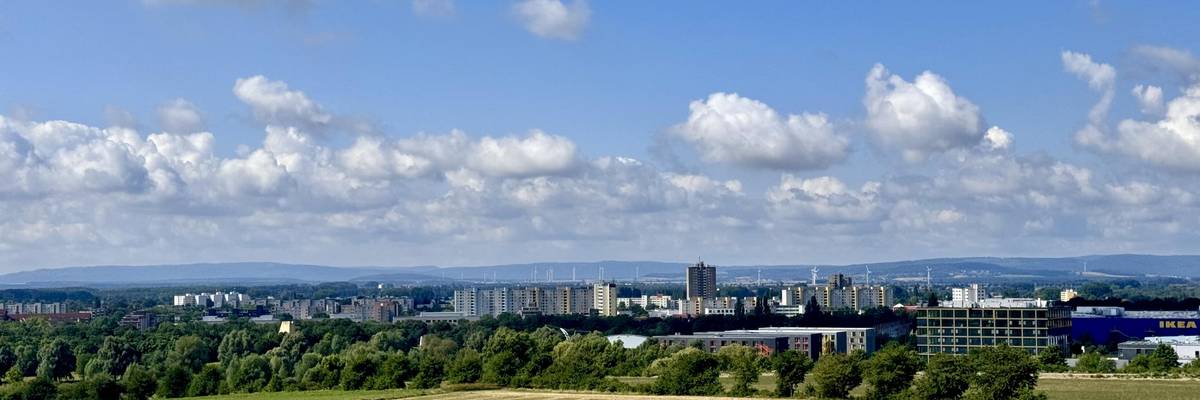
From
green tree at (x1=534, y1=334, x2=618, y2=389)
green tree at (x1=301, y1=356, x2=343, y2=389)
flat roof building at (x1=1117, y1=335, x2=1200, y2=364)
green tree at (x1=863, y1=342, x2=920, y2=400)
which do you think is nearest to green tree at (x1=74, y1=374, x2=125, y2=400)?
green tree at (x1=301, y1=356, x2=343, y2=389)

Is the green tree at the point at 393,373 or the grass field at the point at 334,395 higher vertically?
the green tree at the point at 393,373

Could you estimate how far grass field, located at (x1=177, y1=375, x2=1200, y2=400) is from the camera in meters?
76.2

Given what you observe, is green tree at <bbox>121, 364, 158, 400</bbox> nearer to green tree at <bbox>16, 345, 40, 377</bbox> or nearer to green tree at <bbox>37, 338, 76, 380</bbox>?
green tree at <bbox>37, 338, 76, 380</bbox>

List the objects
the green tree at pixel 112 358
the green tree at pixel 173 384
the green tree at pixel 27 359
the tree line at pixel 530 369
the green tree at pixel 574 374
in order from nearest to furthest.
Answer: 1. the tree line at pixel 530 369
2. the green tree at pixel 574 374
3. the green tree at pixel 173 384
4. the green tree at pixel 112 358
5. the green tree at pixel 27 359

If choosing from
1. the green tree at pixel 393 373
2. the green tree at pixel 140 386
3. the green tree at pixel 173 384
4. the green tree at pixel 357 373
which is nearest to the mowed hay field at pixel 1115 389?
the green tree at pixel 393 373

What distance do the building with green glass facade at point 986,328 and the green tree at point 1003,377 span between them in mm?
62349

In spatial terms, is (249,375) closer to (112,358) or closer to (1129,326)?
(112,358)

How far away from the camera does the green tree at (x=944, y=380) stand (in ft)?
222

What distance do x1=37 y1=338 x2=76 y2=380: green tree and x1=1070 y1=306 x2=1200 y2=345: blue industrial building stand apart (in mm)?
98257

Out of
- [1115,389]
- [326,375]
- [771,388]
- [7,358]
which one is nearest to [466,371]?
[326,375]

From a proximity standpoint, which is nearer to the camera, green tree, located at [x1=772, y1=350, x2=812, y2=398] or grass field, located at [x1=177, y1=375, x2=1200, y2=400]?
grass field, located at [x1=177, y1=375, x2=1200, y2=400]

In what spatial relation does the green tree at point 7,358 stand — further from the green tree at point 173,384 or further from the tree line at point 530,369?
the green tree at point 173,384

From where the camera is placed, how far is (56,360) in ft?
Answer: 427

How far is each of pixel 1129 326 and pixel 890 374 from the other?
91045mm
